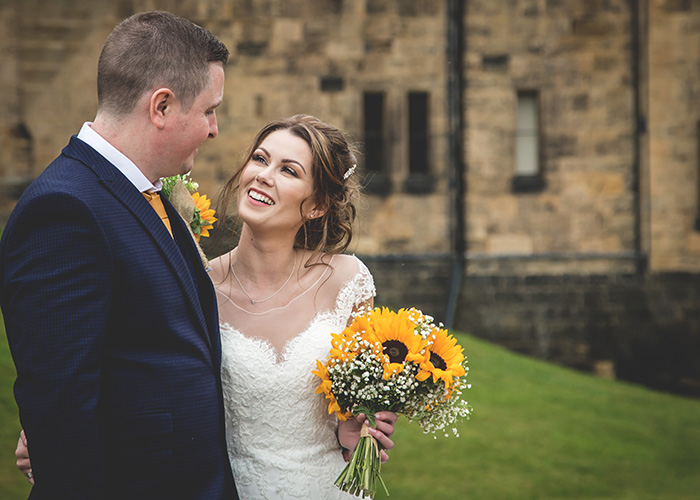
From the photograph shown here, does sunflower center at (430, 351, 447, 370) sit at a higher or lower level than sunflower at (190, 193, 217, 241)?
lower

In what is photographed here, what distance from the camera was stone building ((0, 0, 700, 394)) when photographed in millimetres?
14242

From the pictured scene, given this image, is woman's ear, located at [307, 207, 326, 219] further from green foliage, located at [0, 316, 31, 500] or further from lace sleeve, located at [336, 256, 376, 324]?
green foliage, located at [0, 316, 31, 500]

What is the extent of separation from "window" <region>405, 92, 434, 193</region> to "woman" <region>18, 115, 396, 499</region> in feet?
36.9

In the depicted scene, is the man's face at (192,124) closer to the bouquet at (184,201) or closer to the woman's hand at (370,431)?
the bouquet at (184,201)

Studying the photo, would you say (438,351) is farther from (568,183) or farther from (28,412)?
(568,183)

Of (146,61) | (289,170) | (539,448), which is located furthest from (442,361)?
(539,448)

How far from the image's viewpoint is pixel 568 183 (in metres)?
14.5

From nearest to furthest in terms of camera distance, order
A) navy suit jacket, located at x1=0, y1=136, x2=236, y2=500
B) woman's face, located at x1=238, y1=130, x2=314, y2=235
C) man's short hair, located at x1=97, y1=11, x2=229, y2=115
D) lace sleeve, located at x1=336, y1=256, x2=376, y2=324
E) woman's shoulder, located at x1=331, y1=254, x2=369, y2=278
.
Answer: navy suit jacket, located at x1=0, y1=136, x2=236, y2=500 < man's short hair, located at x1=97, y1=11, x2=229, y2=115 < woman's face, located at x1=238, y1=130, x2=314, y2=235 < lace sleeve, located at x1=336, y1=256, x2=376, y2=324 < woman's shoulder, located at x1=331, y1=254, x2=369, y2=278

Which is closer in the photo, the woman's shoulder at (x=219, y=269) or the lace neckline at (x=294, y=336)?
the lace neckline at (x=294, y=336)

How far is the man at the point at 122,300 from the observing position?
78.5 inches

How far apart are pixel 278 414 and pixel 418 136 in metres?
12.1

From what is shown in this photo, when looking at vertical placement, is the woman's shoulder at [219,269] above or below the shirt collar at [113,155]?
below

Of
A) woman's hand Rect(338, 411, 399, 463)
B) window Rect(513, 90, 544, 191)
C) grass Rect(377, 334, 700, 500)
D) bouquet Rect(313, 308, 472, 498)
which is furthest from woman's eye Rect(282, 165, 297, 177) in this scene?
window Rect(513, 90, 544, 191)

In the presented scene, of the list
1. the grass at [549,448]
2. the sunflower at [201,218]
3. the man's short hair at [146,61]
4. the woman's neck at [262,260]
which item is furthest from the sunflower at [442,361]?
the grass at [549,448]
